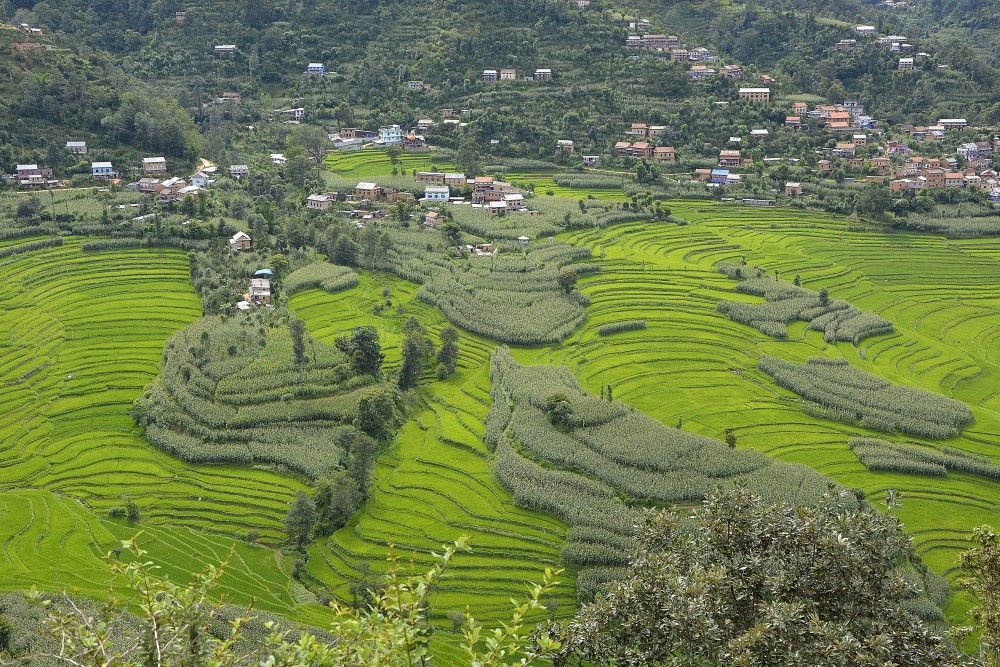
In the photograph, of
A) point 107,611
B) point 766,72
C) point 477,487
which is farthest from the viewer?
point 766,72

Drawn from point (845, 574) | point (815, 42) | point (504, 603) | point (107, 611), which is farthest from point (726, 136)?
point (107, 611)

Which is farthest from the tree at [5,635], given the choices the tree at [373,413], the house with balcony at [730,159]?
the house with balcony at [730,159]

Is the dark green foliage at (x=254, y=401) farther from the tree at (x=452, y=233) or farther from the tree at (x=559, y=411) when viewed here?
the tree at (x=452, y=233)

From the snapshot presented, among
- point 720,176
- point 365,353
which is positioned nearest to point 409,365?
point 365,353

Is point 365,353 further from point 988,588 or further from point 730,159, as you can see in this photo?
point 730,159

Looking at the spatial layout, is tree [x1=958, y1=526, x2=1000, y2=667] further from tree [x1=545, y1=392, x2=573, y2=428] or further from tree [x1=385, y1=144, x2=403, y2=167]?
tree [x1=385, y1=144, x2=403, y2=167]

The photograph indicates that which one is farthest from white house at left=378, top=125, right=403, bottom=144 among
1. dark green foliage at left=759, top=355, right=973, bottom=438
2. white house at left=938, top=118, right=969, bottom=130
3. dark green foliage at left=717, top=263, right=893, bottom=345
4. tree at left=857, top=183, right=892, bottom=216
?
white house at left=938, top=118, right=969, bottom=130

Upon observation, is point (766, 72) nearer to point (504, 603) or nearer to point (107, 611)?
point (504, 603)
